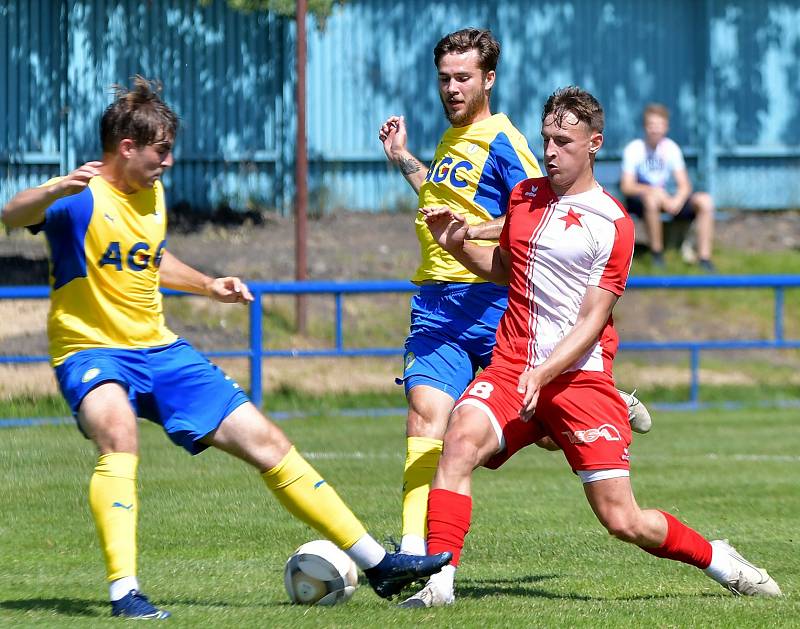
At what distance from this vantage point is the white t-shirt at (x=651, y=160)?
52.7ft

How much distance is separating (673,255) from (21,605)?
11916 millimetres

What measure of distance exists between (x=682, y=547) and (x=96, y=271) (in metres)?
2.47

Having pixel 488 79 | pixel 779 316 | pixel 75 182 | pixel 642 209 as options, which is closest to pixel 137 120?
pixel 75 182

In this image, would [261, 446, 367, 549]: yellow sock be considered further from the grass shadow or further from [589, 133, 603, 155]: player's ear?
[589, 133, 603, 155]: player's ear

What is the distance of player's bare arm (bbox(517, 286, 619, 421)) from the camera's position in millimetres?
5465

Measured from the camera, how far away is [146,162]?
561 cm

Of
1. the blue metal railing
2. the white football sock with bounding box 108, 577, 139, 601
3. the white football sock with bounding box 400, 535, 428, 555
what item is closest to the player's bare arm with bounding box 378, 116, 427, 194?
the white football sock with bounding box 400, 535, 428, 555

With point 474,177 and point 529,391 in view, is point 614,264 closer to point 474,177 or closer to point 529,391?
point 529,391

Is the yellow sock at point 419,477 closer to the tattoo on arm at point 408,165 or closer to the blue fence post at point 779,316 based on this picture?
the tattoo on arm at point 408,165

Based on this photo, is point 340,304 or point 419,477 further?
point 340,304

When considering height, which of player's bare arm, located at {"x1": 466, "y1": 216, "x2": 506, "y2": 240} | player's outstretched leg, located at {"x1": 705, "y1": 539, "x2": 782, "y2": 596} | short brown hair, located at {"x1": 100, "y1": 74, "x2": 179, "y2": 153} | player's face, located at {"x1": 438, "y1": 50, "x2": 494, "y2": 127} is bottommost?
player's outstretched leg, located at {"x1": 705, "y1": 539, "x2": 782, "y2": 596}

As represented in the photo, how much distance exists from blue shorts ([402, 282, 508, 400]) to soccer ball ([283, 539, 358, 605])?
3.09ft

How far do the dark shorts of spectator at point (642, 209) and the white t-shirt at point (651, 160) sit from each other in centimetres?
25

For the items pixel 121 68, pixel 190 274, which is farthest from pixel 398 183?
pixel 190 274
